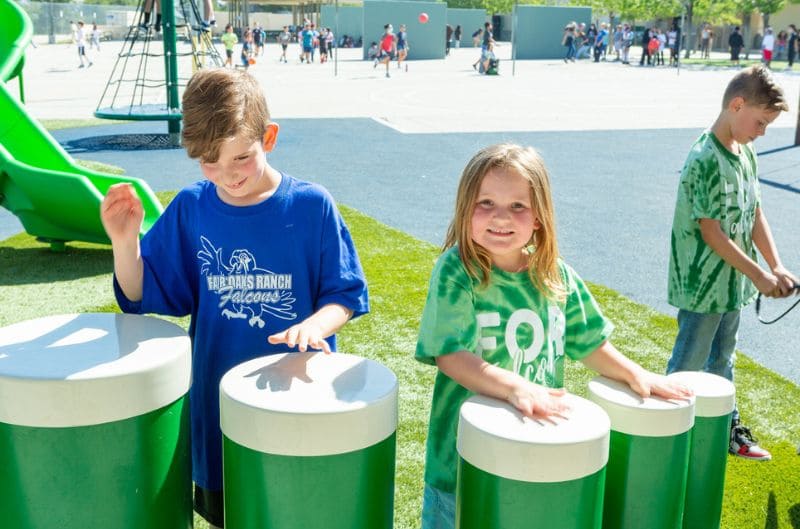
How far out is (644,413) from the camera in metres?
1.80

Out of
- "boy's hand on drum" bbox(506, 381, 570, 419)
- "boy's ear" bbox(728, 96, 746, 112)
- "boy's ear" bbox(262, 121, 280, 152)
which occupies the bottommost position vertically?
"boy's hand on drum" bbox(506, 381, 570, 419)

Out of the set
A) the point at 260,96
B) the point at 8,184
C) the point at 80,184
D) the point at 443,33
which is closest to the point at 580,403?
the point at 260,96

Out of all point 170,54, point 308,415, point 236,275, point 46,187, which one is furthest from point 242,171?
point 170,54

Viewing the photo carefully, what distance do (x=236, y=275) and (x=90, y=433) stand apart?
25.6 inches

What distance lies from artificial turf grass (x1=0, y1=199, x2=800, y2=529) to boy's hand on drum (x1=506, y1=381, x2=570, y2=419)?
1.64 m

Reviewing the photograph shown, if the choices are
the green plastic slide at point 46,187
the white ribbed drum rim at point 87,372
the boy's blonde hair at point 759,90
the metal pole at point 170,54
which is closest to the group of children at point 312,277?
the white ribbed drum rim at point 87,372

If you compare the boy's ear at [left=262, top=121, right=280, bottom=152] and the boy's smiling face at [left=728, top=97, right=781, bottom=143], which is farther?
the boy's smiling face at [left=728, top=97, right=781, bottom=143]

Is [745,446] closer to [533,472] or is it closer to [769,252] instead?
[769,252]

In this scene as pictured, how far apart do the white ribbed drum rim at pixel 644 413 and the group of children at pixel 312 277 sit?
0.16ft

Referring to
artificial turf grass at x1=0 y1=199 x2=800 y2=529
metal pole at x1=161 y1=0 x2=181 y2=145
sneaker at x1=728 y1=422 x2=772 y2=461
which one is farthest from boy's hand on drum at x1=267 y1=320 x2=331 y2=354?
metal pole at x1=161 y1=0 x2=181 y2=145

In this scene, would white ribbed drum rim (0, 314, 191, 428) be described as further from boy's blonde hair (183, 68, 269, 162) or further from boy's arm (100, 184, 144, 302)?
boy's blonde hair (183, 68, 269, 162)

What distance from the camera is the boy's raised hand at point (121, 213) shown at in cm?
205

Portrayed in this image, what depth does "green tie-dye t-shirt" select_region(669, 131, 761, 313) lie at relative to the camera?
136 inches

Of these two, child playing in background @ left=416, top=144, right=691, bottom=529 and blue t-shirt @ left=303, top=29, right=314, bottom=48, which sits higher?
blue t-shirt @ left=303, top=29, right=314, bottom=48
